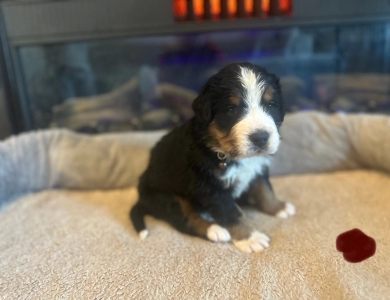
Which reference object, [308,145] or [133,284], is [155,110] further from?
[133,284]

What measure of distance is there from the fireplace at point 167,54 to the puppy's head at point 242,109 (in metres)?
1.32

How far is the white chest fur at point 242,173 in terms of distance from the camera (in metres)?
1.88

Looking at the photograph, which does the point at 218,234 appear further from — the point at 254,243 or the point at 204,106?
the point at 204,106

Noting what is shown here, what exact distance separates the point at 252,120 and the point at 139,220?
0.96 m

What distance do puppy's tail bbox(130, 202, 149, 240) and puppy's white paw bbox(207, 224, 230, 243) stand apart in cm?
38

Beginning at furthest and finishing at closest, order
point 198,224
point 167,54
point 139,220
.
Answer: point 167,54
point 139,220
point 198,224

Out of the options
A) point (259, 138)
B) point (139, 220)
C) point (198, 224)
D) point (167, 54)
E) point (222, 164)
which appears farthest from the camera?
point (167, 54)

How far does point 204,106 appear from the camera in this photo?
1712mm

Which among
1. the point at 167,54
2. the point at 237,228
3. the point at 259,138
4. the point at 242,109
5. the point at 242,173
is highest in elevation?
the point at 167,54

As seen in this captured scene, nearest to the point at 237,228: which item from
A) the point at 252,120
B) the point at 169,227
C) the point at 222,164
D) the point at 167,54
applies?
the point at 222,164

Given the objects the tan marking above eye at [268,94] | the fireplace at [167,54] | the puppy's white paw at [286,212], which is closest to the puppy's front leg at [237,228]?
the puppy's white paw at [286,212]

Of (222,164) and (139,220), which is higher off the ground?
(222,164)

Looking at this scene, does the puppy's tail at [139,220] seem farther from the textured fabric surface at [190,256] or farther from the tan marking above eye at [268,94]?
the tan marking above eye at [268,94]

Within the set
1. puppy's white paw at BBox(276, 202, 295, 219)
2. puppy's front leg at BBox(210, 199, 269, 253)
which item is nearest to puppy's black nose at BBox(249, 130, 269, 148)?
puppy's front leg at BBox(210, 199, 269, 253)
